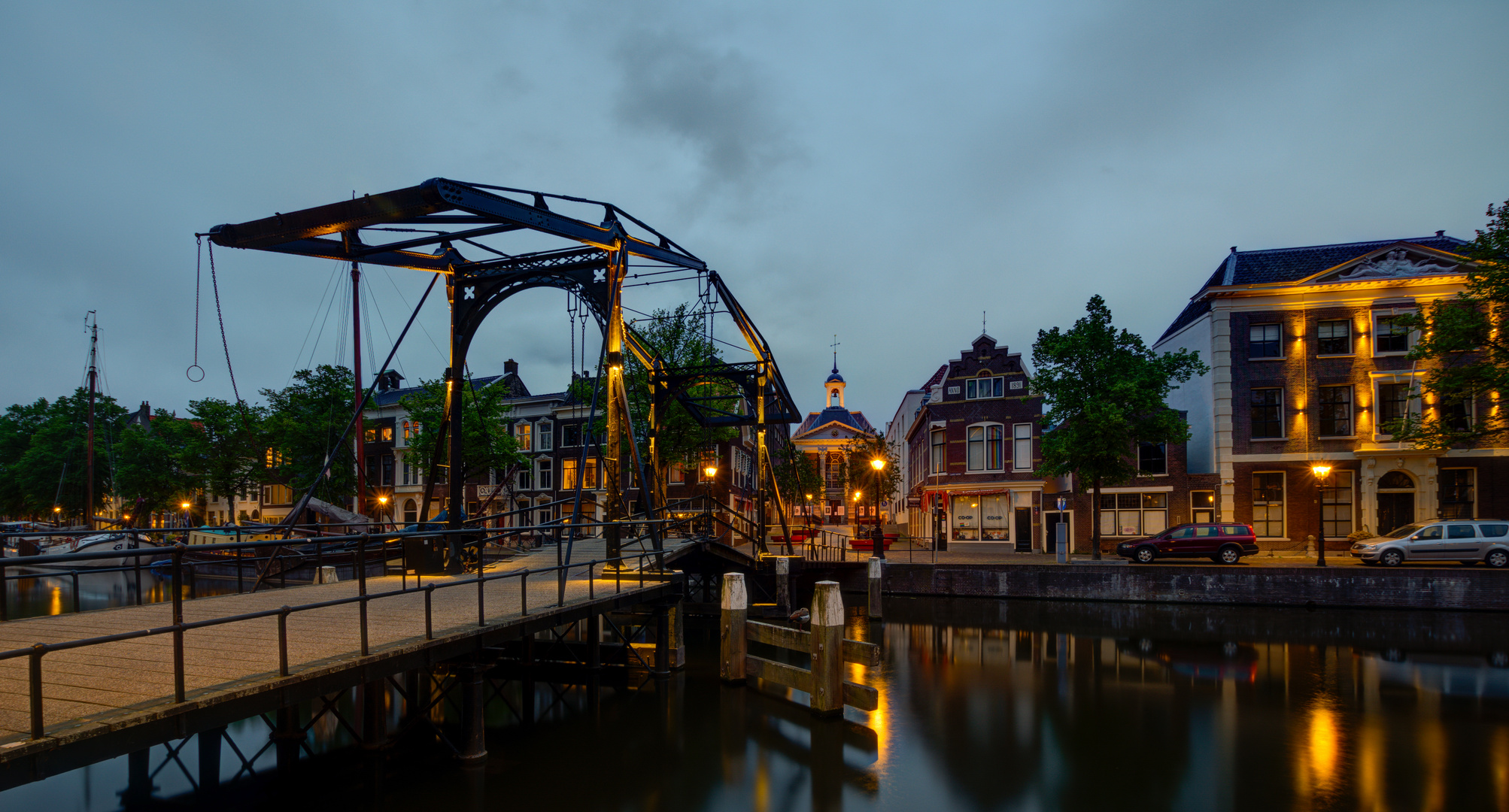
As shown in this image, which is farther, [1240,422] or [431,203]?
[1240,422]

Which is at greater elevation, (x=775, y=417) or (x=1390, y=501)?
(x=775, y=417)

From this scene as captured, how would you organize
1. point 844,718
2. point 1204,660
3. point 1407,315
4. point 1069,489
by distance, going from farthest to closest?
point 1069,489, point 1407,315, point 1204,660, point 844,718

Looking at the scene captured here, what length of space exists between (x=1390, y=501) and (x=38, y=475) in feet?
268

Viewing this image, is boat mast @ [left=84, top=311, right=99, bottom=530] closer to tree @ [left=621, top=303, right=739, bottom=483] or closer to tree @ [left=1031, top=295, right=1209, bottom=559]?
tree @ [left=621, top=303, right=739, bottom=483]

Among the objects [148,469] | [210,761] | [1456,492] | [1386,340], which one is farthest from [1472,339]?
[148,469]

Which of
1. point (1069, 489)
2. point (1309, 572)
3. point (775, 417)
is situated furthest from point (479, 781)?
point (1069, 489)

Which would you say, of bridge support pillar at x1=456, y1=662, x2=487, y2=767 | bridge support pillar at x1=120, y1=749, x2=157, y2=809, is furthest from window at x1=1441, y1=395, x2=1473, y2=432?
bridge support pillar at x1=120, y1=749, x2=157, y2=809

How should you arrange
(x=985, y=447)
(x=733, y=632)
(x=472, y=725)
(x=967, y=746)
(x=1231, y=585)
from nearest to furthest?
(x=472, y=725), (x=967, y=746), (x=733, y=632), (x=1231, y=585), (x=985, y=447)

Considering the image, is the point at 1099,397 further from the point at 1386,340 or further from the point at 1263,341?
the point at 1386,340

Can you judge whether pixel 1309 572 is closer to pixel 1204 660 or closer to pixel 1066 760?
pixel 1204 660

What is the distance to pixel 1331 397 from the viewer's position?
3222 centimetres

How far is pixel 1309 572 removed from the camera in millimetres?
25688

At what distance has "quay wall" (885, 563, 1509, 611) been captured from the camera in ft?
81.0

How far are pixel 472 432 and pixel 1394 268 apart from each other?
39545mm
